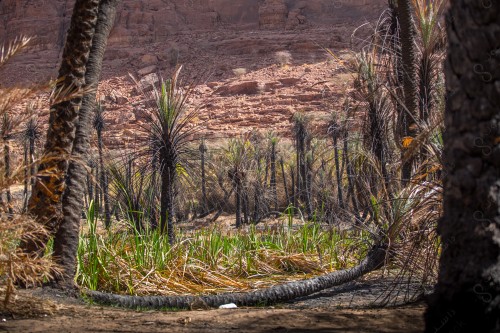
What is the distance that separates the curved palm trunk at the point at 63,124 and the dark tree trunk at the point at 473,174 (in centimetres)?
363

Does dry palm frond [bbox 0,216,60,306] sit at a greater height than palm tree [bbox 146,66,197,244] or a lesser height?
lesser

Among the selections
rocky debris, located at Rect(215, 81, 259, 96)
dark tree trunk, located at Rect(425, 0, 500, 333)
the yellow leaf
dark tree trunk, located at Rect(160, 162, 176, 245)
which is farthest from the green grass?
rocky debris, located at Rect(215, 81, 259, 96)

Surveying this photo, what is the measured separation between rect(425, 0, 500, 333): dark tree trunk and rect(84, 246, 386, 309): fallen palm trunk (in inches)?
141

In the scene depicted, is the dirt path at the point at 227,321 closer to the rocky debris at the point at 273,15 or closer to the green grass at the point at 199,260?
the green grass at the point at 199,260

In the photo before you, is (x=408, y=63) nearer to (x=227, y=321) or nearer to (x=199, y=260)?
(x=199, y=260)

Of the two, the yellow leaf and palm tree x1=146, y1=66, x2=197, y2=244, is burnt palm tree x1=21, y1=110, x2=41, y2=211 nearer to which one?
palm tree x1=146, y1=66, x2=197, y2=244

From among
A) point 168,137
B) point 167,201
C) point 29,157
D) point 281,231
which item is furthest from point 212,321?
point 29,157

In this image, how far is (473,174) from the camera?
10.7ft

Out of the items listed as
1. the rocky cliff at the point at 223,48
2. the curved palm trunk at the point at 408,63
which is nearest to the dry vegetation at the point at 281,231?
the curved palm trunk at the point at 408,63

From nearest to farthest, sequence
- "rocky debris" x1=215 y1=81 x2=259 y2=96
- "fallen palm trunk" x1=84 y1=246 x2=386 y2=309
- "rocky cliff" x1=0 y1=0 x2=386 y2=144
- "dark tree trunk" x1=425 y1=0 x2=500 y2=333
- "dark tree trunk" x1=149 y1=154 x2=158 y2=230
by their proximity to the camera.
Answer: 1. "dark tree trunk" x1=425 y1=0 x2=500 y2=333
2. "fallen palm trunk" x1=84 y1=246 x2=386 y2=309
3. "dark tree trunk" x1=149 y1=154 x2=158 y2=230
4. "rocky cliff" x1=0 y1=0 x2=386 y2=144
5. "rocky debris" x1=215 y1=81 x2=259 y2=96

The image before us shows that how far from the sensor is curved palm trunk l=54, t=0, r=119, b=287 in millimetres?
6441

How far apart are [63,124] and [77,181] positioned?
57 cm

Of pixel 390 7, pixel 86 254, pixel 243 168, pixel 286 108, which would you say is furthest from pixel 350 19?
pixel 86 254

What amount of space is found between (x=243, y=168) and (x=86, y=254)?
12.2 metres
